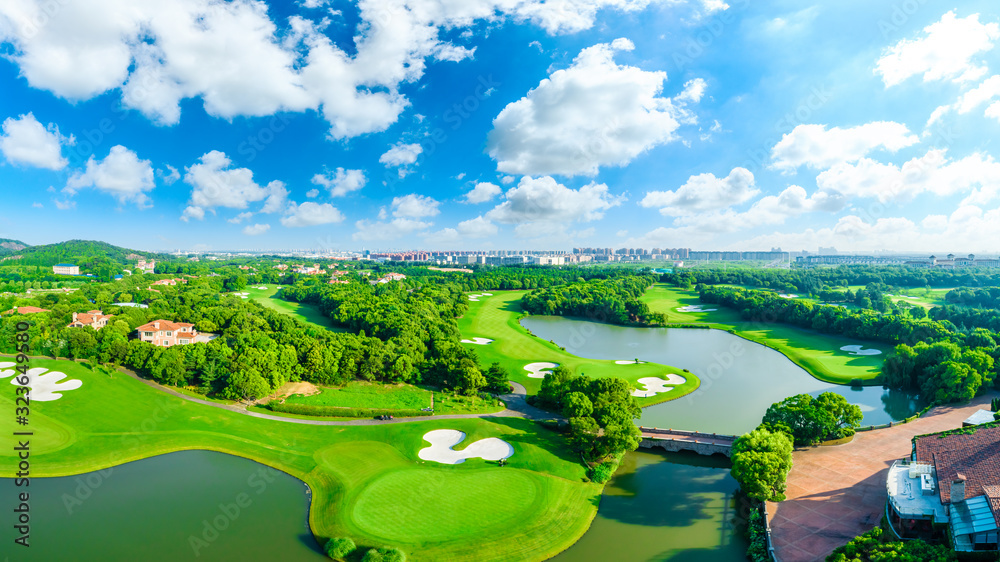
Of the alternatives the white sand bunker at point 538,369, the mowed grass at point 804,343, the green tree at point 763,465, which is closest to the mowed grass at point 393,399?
the white sand bunker at point 538,369

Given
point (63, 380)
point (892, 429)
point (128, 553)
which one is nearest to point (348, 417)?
point (128, 553)

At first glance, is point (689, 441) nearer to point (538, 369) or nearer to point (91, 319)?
point (538, 369)

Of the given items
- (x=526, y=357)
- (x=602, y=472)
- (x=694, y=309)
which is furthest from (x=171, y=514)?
(x=694, y=309)

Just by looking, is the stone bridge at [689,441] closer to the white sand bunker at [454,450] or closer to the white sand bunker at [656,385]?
the white sand bunker at [656,385]

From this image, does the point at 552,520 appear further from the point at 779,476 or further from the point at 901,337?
the point at 901,337

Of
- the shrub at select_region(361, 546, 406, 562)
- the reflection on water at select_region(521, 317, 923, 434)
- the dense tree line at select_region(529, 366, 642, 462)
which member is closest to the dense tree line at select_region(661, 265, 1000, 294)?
the reflection on water at select_region(521, 317, 923, 434)

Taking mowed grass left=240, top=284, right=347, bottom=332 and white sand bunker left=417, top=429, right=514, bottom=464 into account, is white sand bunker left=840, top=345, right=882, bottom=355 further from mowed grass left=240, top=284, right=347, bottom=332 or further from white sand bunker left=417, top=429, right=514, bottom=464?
mowed grass left=240, top=284, right=347, bottom=332

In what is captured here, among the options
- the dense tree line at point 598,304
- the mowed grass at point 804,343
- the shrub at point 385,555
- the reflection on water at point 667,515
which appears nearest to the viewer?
the shrub at point 385,555
